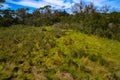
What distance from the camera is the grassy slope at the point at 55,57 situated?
10992 millimetres

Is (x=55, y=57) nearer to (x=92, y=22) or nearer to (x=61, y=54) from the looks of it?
(x=61, y=54)

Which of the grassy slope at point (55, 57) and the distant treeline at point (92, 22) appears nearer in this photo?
the grassy slope at point (55, 57)

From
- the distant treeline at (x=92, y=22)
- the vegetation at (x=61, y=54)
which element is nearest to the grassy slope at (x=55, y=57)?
the vegetation at (x=61, y=54)

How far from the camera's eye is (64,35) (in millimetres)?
15023

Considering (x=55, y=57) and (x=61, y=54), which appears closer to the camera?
(x=55, y=57)

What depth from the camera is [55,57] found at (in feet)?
40.3

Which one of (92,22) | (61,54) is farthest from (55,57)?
(92,22)

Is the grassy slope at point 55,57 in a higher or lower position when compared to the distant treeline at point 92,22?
lower

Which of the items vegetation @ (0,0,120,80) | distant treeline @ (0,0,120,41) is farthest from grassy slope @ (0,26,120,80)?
distant treeline @ (0,0,120,41)

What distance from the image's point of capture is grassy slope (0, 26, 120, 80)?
1099cm

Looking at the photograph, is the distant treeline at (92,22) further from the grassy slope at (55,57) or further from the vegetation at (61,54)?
the grassy slope at (55,57)

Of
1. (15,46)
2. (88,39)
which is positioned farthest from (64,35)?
(15,46)

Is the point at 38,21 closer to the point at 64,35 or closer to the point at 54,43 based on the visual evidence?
the point at 64,35

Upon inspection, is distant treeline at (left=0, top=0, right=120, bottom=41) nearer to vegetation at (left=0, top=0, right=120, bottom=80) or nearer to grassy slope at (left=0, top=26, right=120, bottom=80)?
vegetation at (left=0, top=0, right=120, bottom=80)
